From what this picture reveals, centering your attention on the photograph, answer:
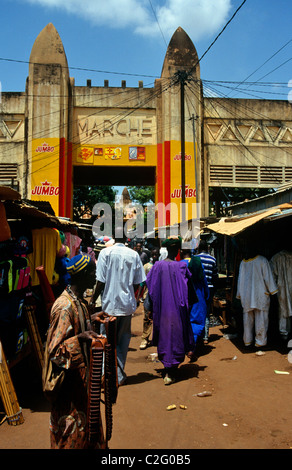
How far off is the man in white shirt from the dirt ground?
623mm

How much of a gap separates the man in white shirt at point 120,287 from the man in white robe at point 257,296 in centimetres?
220

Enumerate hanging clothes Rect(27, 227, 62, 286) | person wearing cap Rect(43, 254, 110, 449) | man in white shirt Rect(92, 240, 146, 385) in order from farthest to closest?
hanging clothes Rect(27, 227, 62, 286) → man in white shirt Rect(92, 240, 146, 385) → person wearing cap Rect(43, 254, 110, 449)

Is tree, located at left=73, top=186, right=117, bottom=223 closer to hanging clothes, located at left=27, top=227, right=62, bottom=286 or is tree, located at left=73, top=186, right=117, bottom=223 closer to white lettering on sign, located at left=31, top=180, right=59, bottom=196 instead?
white lettering on sign, located at left=31, top=180, right=59, bottom=196

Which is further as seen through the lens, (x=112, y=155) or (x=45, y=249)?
(x=112, y=155)

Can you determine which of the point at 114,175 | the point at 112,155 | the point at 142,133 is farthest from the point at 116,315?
the point at 114,175

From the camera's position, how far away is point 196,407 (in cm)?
429

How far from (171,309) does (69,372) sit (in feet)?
10.1

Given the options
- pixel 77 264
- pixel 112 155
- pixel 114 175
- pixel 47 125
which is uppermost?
pixel 47 125

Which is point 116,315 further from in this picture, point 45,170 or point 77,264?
point 45,170

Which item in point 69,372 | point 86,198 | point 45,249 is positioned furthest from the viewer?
point 86,198

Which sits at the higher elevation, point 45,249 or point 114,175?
point 114,175

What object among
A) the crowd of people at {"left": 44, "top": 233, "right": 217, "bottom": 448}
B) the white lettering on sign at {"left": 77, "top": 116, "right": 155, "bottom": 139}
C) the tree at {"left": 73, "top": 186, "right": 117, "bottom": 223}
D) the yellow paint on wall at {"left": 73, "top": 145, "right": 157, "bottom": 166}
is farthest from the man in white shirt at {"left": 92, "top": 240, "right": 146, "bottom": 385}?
the tree at {"left": 73, "top": 186, "right": 117, "bottom": 223}

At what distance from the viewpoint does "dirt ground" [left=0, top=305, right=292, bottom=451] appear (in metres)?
3.45

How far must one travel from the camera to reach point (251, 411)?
161 inches
